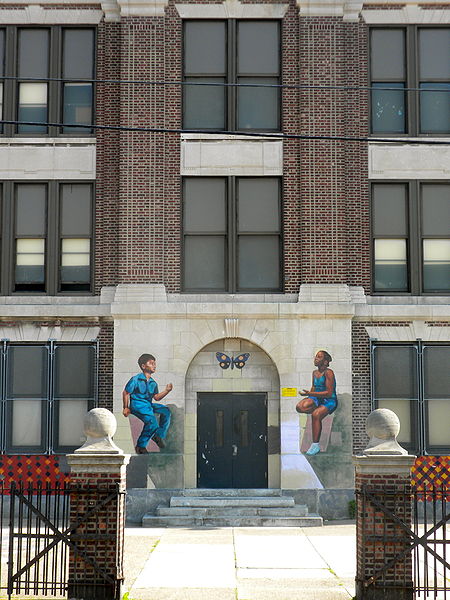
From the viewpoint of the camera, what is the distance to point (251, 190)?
21.4 m

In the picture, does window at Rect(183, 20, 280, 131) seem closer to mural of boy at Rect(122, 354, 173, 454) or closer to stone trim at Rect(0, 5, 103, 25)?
stone trim at Rect(0, 5, 103, 25)

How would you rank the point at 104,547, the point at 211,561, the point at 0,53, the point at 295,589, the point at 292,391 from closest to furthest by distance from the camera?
the point at 104,547, the point at 295,589, the point at 211,561, the point at 292,391, the point at 0,53

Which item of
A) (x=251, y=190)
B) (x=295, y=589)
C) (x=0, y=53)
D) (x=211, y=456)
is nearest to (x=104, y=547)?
(x=295, y=589)

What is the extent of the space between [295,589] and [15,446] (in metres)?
10.5

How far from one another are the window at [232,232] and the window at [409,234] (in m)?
2.50

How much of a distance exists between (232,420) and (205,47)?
9.12 metres

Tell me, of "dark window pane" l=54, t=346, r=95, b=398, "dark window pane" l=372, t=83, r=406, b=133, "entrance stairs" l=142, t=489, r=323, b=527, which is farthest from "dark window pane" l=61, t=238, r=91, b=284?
"dark window pane" l=372, t=83, r=406, b=133

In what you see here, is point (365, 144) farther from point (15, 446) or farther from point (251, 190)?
point (15, 446)

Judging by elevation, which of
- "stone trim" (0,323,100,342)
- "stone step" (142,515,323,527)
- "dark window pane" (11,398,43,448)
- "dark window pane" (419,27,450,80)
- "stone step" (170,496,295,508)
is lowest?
"stone step" (142,515,323,527)

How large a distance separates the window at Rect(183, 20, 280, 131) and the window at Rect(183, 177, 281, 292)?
4.86ft

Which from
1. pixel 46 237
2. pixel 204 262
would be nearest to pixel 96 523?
pixel 204 262

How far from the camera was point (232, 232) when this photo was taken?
A: 69.5ft

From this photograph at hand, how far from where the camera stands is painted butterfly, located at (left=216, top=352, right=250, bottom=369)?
68.3 ft

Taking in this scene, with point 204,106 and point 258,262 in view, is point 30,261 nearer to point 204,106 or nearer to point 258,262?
point 258,262
